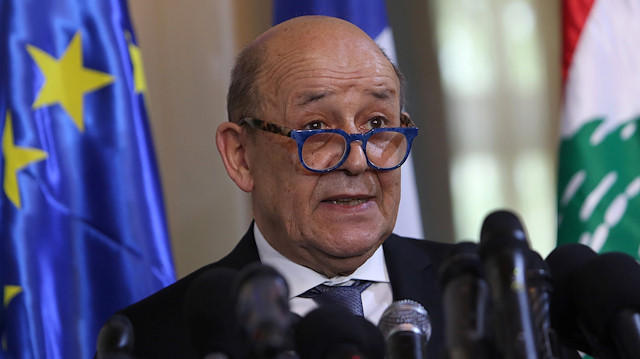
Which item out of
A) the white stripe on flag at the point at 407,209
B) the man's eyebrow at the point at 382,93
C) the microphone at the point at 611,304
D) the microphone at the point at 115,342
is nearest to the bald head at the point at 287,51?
the man's eyebrow at the point at 382,93

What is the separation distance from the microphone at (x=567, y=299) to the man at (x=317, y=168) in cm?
71

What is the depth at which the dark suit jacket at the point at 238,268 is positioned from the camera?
2.15m

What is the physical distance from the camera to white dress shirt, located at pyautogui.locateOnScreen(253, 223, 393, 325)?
218cm

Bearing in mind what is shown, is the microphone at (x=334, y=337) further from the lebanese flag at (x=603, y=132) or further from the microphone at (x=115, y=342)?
the lebanese flag at (x=603, y=132)

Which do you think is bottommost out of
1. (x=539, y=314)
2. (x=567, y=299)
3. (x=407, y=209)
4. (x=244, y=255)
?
(x=407, y=209)

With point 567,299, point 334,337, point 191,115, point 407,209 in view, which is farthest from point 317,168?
point 191,115

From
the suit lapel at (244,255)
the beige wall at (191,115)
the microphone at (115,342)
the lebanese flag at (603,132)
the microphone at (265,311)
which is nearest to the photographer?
the microphone at (265,311)

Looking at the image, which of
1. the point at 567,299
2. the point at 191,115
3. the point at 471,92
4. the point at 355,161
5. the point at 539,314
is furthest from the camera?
the point at 471,92

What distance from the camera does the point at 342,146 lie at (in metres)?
2.08

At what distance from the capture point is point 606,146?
9.81 ft

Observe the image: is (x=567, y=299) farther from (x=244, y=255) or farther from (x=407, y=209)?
(x=407, y=209)

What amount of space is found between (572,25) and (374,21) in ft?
2.46

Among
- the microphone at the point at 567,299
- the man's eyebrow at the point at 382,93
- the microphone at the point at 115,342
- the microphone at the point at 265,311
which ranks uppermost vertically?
the man's eyebrow at the point at 382,93

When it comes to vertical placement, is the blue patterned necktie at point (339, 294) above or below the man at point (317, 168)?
below
